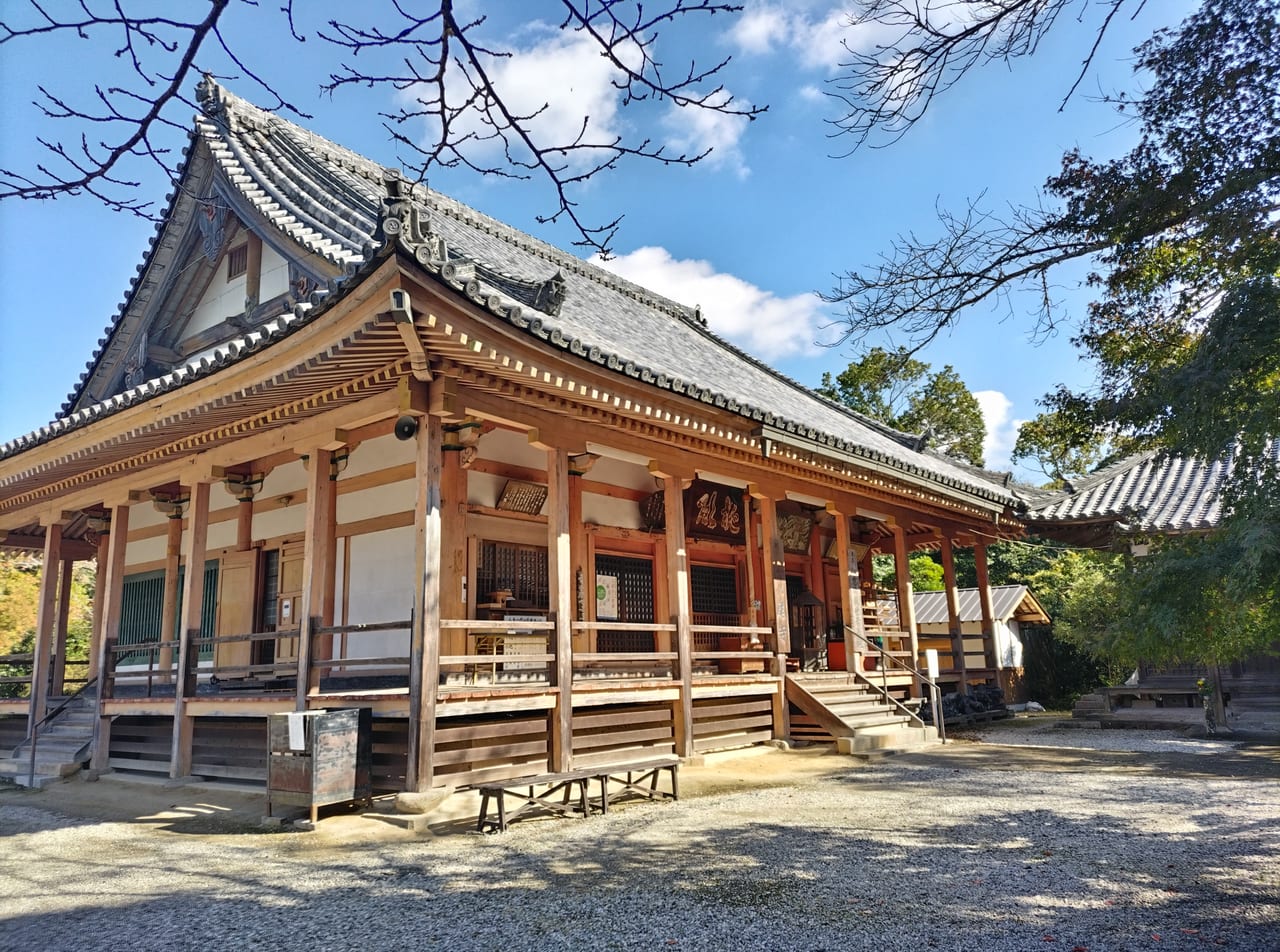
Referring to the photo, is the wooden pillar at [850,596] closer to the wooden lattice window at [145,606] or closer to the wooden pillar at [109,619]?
the wooden lattice window at [145,606]

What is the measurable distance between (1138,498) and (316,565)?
13200mm

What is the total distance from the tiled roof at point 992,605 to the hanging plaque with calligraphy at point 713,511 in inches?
475

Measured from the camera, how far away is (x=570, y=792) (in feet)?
26.2

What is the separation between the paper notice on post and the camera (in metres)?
6.90

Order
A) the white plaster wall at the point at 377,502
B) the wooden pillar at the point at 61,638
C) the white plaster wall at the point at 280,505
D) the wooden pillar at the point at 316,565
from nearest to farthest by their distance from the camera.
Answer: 1. the wooden pillar at the point at 316,565
2. the white plaster wall at the point at 377,502
3. the white plaster wall at the point at 280,505
4. the wooden pillar at the point at 61,638

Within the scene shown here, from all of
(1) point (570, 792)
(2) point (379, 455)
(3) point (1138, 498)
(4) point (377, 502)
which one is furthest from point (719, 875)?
(3) point (1138, 498)

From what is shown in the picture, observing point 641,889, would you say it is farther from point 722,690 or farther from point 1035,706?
point 1035,706

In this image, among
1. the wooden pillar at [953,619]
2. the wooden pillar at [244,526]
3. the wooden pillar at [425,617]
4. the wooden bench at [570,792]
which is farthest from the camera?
the wooden pillar at [953,619]

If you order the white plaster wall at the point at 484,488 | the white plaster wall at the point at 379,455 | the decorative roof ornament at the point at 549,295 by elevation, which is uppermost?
the decorative roof ornament at the point at 549,295

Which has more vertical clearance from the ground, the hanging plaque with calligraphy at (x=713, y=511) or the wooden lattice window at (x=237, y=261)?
the wooden lattice window at (x=237, y=261)

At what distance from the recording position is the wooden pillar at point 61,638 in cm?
1233

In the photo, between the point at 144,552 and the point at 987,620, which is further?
the point at 987,620

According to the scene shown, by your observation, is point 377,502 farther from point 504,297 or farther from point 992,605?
point 992,605

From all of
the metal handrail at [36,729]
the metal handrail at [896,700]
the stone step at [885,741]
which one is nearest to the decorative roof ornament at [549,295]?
the stone step at [885,741]
